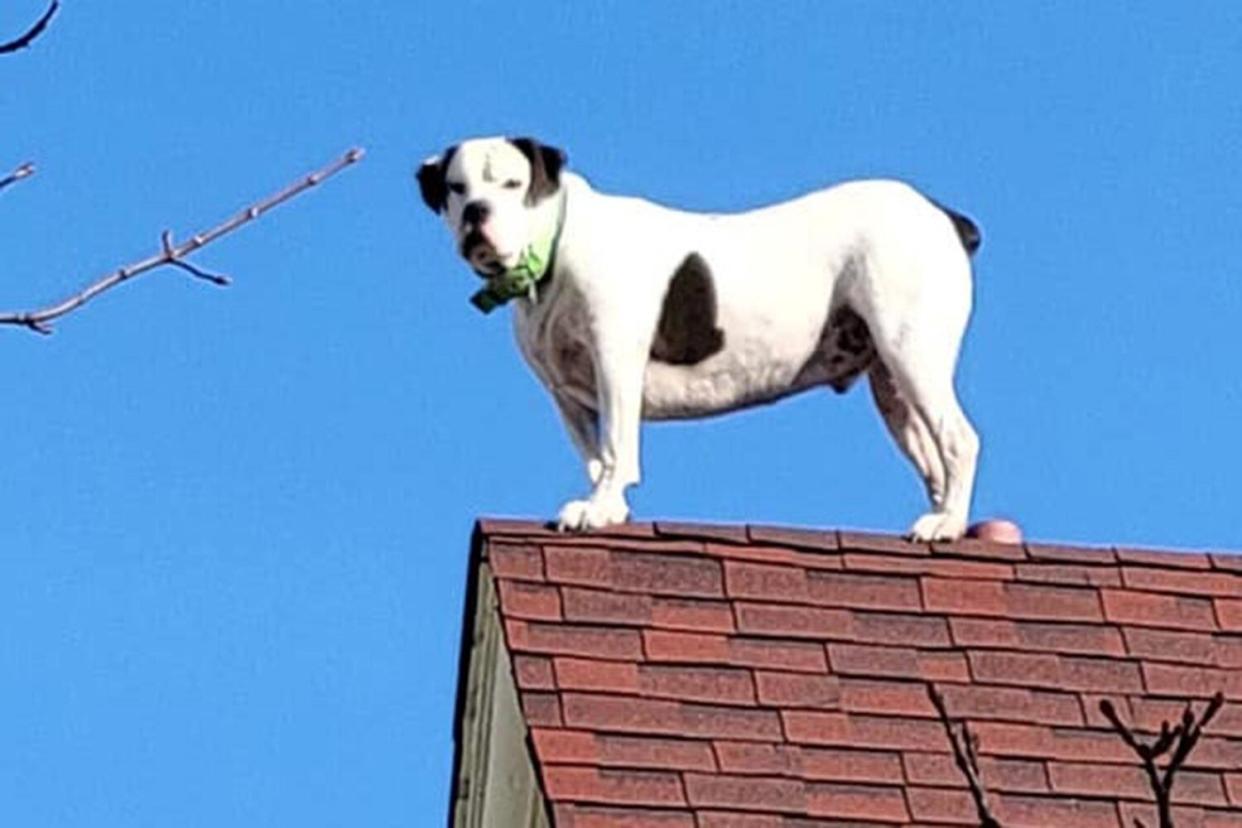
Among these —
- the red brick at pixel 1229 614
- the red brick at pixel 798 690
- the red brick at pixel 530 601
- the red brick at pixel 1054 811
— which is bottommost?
the red brick at pixel 1054 811

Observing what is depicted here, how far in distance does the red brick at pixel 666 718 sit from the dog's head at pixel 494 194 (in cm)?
116

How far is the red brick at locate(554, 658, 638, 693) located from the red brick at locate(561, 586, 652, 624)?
127mm

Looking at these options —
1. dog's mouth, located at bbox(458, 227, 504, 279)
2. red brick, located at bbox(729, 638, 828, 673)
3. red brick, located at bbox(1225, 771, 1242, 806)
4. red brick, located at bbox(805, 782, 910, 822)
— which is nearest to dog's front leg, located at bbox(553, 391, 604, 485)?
dog's mouth, located at bbox(458, 227, 504, 279)

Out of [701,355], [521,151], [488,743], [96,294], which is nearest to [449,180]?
[521,151]

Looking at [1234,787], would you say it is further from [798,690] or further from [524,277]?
[524,277]

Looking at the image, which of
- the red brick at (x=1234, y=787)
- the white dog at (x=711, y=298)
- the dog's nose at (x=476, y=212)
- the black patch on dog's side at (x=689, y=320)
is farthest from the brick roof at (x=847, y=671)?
the dog's nose at (x=476, y=212)

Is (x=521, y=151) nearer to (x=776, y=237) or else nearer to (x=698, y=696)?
(x=776, y=237)

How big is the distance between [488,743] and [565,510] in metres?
0.62

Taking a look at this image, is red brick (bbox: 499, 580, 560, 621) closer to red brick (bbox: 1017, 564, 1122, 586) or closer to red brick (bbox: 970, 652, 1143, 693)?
red brick (bbox: 970, 652, 1143, 693)

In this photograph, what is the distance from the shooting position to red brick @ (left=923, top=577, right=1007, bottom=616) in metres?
7.77

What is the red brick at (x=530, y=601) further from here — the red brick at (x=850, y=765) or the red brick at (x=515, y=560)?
the red brick at (x=850, y=765)

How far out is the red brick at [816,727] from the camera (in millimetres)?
7383

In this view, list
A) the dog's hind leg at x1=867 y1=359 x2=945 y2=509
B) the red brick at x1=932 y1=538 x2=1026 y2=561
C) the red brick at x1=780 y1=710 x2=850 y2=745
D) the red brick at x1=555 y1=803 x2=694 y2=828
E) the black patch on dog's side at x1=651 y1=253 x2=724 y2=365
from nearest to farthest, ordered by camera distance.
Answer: the red brick at x1=555 y1=803 x2=694 y2=828
the red brick at x1=780 y1=710 x2=850 y2=745
the red brick at x1=932 y1=538 x2=1026 y2=561
the black patch on dog's side at x1=651 y1=253 x2=724 y2=365
the dog's hind leg at x1=867 y1=359 x2=945 y2=509

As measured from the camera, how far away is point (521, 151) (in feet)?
27.0
